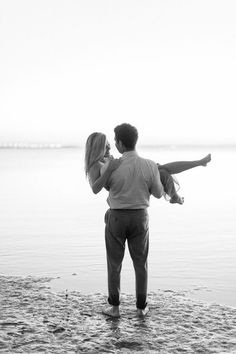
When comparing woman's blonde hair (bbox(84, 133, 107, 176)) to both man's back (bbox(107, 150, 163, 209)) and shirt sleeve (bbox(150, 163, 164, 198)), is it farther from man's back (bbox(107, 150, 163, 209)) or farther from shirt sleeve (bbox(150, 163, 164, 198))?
shirt sleeve (bbox(150, 163, 164, 198))

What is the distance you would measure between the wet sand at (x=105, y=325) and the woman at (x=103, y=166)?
1399mm

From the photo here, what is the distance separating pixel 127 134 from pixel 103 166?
1.42 ft

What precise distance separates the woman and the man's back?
88mm

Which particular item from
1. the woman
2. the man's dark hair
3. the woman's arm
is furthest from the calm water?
the man's dark hair

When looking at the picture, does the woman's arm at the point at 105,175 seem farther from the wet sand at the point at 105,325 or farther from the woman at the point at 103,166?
the wet sand at the point at 105,325

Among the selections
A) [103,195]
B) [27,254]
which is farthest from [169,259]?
[103,195]

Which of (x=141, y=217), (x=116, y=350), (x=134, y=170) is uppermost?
(x=134, y=170)

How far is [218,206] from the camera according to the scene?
2177 centimetres

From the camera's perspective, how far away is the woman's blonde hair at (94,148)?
238 inches

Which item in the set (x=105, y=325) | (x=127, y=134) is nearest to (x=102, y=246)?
(x=105, y=325)

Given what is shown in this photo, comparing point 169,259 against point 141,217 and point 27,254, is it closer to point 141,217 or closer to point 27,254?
point 27,254

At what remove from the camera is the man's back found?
6008 mm

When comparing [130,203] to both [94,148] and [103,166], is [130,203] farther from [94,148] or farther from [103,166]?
[94,148]

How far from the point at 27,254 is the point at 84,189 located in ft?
62.2
